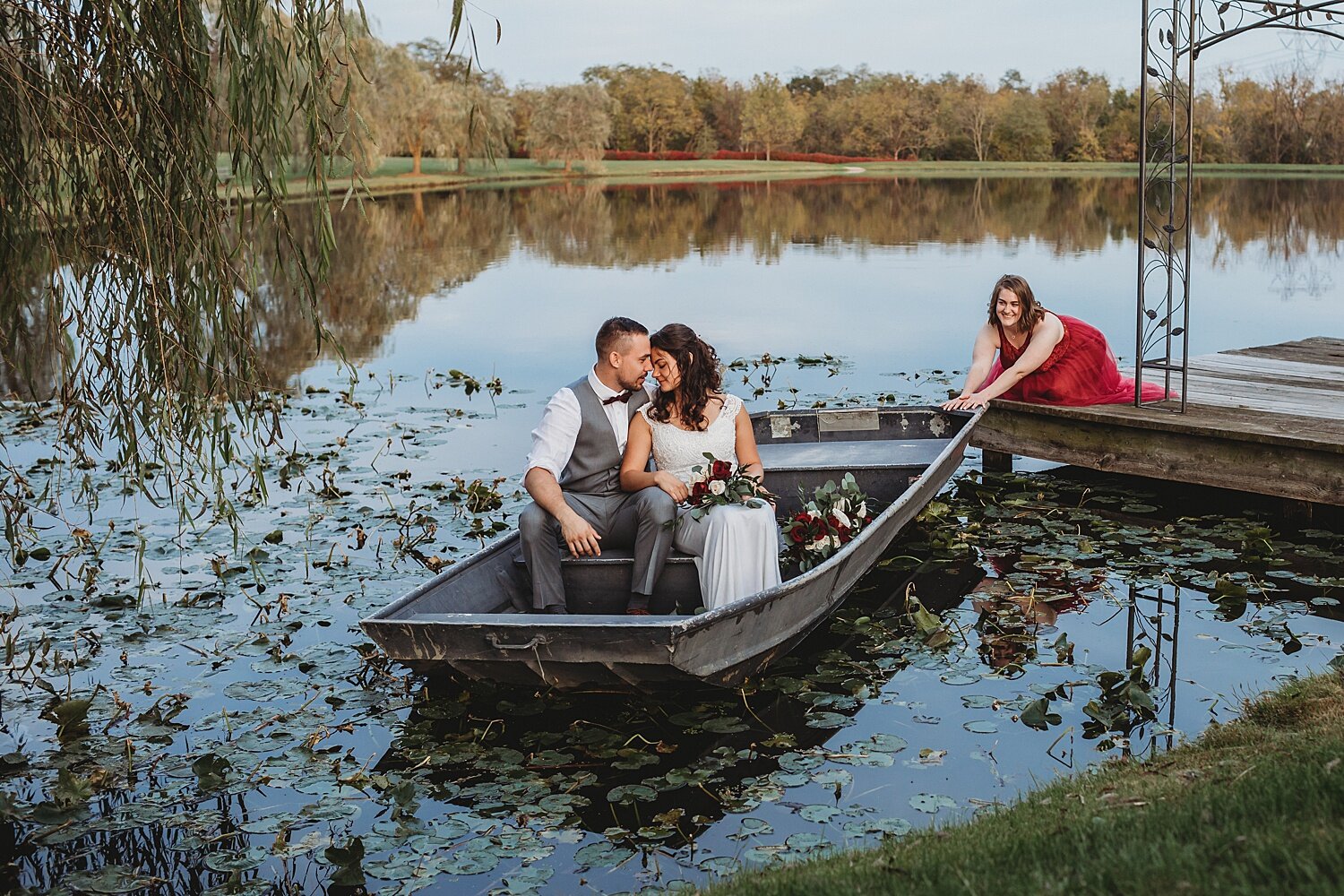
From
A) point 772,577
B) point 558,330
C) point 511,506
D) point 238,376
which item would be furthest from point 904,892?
point 558,330

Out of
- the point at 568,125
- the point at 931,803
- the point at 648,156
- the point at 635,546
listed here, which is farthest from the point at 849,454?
the point at 648,156

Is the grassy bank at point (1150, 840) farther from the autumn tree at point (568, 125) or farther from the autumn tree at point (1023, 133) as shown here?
the autumn tree at point (1023, 133)

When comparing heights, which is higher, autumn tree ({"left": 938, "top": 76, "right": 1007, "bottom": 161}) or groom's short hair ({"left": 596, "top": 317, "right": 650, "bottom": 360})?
autumn tree ({"left": 938, "top": 76, "right": 1007, "bottom": 161})

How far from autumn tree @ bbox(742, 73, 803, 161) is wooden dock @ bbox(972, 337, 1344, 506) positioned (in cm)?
8143

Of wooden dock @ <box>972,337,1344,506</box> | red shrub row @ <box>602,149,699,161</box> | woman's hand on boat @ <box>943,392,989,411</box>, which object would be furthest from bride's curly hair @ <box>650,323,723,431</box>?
red shrub row @ <box>602,149,699,161</box>

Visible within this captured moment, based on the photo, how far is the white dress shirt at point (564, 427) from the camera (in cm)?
573

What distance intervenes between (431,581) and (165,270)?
5.52ft

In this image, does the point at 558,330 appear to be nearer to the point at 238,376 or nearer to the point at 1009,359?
the point at 1009,359

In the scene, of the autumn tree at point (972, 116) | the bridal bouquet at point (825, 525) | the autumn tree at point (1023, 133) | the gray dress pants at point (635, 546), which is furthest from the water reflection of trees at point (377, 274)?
the autumn tree at point (972, 116)

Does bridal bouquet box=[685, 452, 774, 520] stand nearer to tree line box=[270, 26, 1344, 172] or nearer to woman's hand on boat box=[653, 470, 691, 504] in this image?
woman's hand on boat box=[653, 470, 691, 504]

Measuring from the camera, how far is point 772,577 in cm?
564

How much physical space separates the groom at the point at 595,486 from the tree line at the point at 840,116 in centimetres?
3799

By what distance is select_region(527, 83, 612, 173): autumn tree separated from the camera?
222 feet

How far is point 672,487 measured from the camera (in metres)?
5.79
